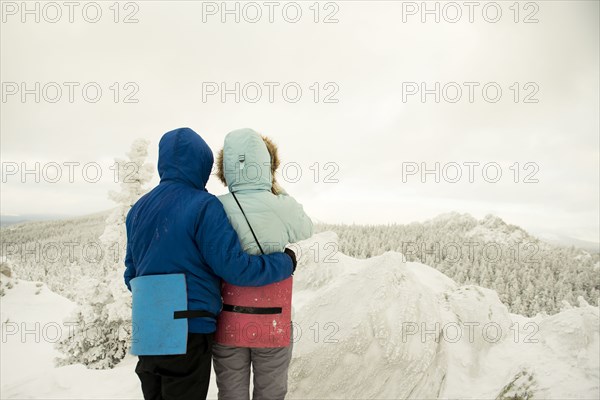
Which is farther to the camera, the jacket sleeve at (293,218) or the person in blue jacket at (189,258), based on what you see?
the jacket sleeve at (293,218)

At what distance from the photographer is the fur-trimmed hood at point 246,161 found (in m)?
A: 2.90

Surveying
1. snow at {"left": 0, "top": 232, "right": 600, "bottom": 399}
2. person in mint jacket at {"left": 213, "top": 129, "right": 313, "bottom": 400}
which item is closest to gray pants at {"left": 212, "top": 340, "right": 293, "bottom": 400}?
person in mint jacket at {"left": 213, "top": 129, "right": 313, "bottom": 400}

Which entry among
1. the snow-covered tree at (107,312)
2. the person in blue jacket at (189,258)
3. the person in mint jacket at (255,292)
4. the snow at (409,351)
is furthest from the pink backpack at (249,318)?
the snow-covered tree at (107,312)

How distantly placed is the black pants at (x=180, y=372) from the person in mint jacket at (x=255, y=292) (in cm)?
24

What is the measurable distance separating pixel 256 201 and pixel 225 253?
1.73ft

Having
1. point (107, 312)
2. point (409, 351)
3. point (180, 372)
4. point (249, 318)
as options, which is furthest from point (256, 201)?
point (107, 312)

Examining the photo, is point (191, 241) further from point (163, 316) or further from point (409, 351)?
point (409, 351)

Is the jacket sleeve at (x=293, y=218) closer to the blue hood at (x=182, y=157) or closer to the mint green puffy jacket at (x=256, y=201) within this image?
the mint green puffy jacket at (x=256, y=201)

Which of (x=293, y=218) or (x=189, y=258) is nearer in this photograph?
(x=189, y=258)

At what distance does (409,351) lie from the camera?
5.27 meters

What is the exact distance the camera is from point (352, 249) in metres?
17.3

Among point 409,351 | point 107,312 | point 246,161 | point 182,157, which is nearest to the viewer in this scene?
point 182,157

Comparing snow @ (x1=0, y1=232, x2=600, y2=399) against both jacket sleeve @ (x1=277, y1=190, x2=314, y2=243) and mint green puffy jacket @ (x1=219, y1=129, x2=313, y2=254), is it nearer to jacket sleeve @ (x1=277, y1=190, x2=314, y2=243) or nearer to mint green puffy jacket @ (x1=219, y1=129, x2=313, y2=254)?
jacket sleeve @ (x1=277, y1=190, x2=314, y2=243)

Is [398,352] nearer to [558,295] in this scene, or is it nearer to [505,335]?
[505,335]
